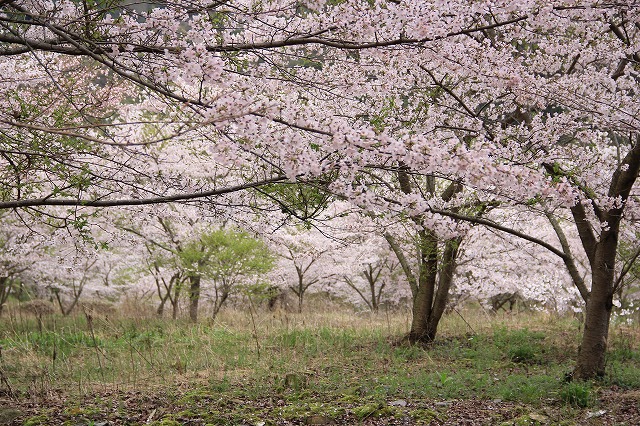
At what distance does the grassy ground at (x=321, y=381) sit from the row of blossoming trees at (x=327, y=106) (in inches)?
54.1

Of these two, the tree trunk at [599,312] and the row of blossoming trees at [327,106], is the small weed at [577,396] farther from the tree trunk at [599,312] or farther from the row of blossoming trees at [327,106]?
the row of blossoming trees at [327,106]

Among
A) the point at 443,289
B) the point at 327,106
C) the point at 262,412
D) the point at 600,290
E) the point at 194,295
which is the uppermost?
the point at 327,106

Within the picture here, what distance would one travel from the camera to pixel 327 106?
18.2 ft

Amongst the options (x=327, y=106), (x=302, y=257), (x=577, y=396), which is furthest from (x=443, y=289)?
(x=302, y=257)

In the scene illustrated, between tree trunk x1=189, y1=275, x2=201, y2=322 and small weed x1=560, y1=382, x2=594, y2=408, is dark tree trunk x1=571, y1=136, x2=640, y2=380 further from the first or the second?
tree trunk x1=189, y1=275, x2=201, y2=322

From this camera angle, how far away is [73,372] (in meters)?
6.80

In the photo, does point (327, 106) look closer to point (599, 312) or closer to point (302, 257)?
point (599, 312)

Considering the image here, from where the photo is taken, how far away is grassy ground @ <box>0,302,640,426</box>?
4.80 m

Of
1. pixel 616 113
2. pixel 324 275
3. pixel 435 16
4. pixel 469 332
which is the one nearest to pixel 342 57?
pixel 435 16

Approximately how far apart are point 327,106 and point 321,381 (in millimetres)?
3145

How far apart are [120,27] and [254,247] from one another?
11.5 meters

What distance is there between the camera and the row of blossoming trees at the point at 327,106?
9.67 ft

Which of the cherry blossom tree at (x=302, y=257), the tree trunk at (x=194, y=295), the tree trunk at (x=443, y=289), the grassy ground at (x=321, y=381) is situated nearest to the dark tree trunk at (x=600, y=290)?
the grassy ground at (x=321, y=381)

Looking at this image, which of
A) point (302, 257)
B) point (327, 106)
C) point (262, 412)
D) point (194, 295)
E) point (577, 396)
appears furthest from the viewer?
point (302, 257)
